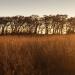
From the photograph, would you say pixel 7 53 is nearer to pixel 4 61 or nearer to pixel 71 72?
pixel 4 61

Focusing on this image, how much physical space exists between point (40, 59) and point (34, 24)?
3284cm

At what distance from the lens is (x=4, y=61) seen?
19.1ft

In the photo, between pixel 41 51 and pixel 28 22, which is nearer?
pixel 41 51

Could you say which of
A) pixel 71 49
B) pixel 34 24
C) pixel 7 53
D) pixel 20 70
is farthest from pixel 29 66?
pixel 34 24

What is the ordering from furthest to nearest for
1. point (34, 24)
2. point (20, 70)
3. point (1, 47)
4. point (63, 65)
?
point (34, 24), point (1, 47), point (63, 65), point (20, 70)

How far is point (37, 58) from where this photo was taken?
6320mm

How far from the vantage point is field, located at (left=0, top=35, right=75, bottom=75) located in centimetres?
568

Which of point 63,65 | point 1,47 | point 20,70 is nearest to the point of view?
point 20,70

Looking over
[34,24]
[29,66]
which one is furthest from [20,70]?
[34,24]

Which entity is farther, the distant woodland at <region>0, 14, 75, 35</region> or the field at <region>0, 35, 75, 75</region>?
the distant woodland at <region>0, 14, 75, 35</region>

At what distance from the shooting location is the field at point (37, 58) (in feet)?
18.6

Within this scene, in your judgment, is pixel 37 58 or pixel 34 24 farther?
pixel 34 24

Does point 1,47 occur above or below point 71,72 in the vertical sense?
above

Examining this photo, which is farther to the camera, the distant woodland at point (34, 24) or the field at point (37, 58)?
the distant woodland at point (34, 24)
